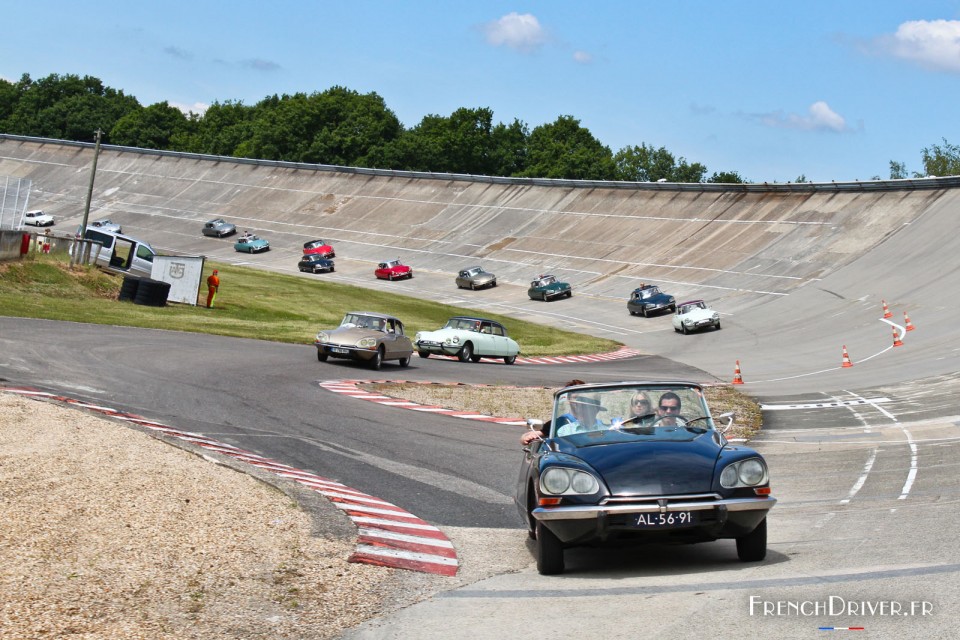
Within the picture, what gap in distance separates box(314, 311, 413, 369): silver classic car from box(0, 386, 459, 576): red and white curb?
12.8m

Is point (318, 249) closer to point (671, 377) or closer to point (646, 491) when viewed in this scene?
point (671, 377)

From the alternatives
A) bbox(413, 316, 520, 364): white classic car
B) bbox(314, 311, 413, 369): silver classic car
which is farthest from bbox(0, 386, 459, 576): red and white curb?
bbox(413, 316, 520, 364): white classic car

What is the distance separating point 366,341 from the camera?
28328 mm

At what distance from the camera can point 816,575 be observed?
7738 millimetres

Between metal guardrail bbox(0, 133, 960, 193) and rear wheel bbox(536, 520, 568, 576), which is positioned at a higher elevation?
metal guardrail bbox(0, 133, 960, 193)

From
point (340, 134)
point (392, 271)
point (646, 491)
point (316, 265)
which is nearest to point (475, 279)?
point (392, 271)

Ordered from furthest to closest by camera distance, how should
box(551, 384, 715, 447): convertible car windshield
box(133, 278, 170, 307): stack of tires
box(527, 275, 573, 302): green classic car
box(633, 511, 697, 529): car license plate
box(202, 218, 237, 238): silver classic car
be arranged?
box(202, 218, 237, 238): silver classic car
box(527, 275, 573, 302): green classic car
box(133, 278, 170, 307): stack of tires
box(551, 384, 715, 447): convertible car windshield
box(633, 511, 697, 529): car license plate

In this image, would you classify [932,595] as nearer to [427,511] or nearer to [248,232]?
[427,511]

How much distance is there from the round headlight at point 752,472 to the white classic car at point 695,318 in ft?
141

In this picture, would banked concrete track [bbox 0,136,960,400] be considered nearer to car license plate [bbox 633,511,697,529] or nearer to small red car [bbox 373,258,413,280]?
small red car [bbox 373,258,413,280]

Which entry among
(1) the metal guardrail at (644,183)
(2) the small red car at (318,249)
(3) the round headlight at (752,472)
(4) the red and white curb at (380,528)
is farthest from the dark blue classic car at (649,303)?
(3) the round headlight at (752,472)

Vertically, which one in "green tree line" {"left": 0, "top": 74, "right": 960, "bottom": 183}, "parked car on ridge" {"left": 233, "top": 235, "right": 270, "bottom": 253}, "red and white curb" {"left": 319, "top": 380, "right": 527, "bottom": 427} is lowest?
"red and white curb" {"left": 319, "top": 380, "right": 527, "bottom": 427}

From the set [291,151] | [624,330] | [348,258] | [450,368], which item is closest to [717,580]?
[450,368]

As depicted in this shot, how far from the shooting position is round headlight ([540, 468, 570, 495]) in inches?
333
